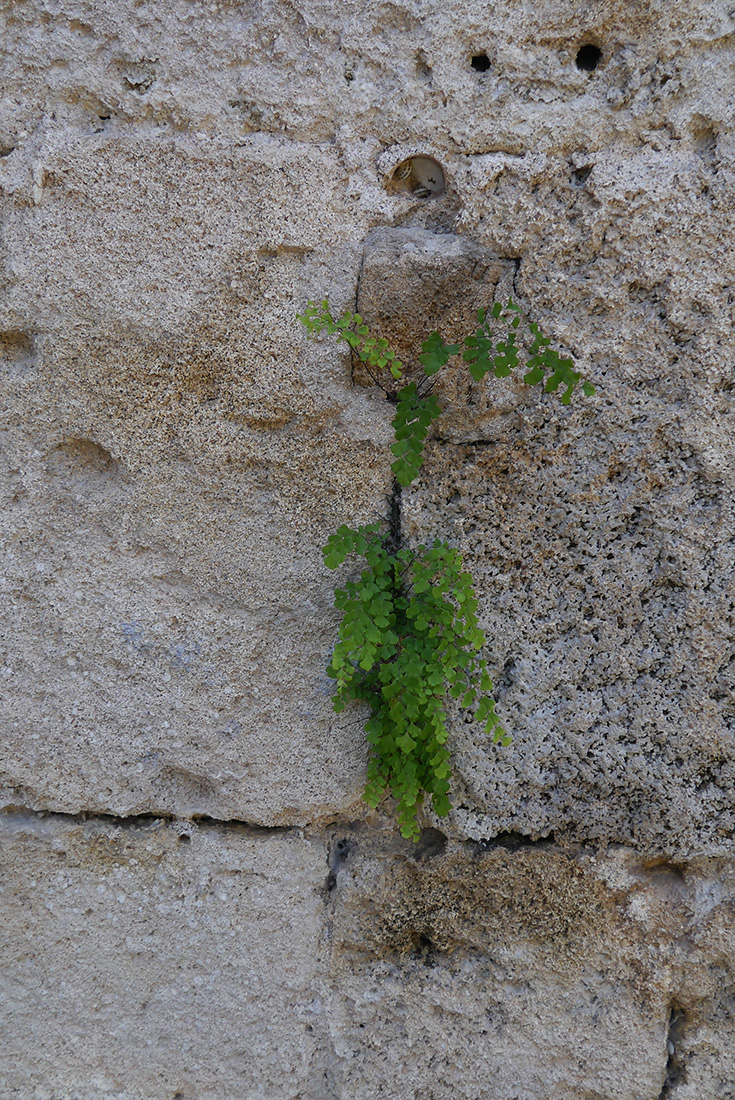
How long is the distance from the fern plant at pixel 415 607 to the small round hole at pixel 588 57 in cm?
54

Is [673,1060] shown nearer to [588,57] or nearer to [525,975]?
[525,975]

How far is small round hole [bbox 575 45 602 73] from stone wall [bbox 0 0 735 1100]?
0.01 metres

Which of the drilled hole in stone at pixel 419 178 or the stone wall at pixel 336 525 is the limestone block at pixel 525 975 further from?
the drilled hole in stone at pixel 419 178

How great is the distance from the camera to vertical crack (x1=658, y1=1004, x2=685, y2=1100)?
5.70ft

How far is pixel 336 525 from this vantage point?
1.77m

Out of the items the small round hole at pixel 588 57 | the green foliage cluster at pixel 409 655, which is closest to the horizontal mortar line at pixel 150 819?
the green foliage cluster at pixel 409 655

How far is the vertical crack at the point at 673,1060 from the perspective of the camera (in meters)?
1.74

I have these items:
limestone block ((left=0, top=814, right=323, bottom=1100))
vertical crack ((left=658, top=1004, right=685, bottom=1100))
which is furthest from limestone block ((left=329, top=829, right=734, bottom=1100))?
limestone block ((left=0, top=814, right=323, bottom=1100))

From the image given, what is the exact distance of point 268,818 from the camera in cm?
181

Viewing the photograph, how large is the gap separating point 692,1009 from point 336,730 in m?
1.03

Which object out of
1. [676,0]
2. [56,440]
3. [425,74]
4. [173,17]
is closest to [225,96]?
[173,17]

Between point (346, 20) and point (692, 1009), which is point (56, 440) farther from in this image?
point (692, 1009)

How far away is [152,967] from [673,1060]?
4.04 ft

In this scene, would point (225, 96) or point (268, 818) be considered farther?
point (268, 818)
